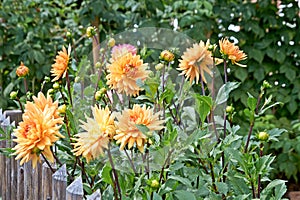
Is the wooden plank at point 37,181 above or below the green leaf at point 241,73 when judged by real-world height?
below

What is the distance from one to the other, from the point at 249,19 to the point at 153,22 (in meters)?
0.56

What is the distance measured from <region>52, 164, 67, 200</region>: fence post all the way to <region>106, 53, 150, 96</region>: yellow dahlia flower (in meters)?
0.24

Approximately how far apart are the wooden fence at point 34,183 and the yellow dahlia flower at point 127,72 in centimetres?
22

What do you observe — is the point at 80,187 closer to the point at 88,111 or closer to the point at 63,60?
the point at 63,60

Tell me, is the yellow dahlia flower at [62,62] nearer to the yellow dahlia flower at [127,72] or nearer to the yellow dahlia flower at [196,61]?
the yellow dahlia flower at [127,72]

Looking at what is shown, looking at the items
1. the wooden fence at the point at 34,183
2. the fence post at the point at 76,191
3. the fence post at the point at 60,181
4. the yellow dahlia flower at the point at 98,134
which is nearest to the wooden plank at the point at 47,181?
the wooden fence at the point at 34,183

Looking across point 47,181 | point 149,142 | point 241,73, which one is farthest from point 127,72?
point 241,73

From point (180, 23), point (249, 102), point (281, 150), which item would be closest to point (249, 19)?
point (180, 23)

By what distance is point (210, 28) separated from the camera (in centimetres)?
319

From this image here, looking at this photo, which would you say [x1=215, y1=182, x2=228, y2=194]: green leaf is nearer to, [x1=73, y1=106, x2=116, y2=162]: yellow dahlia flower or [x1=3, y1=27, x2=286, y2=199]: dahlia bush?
[x1=3, y1=27, x2=286, y2=199]: dahlia bush

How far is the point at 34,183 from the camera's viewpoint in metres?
1.54

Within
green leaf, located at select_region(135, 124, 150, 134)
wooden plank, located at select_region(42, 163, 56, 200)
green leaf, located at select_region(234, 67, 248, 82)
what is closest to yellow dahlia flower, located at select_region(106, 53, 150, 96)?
green leaf, located at select_region(135, 124, 150, 134)

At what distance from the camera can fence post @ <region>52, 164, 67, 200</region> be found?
1.27m

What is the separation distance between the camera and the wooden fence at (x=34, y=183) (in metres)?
1.16
